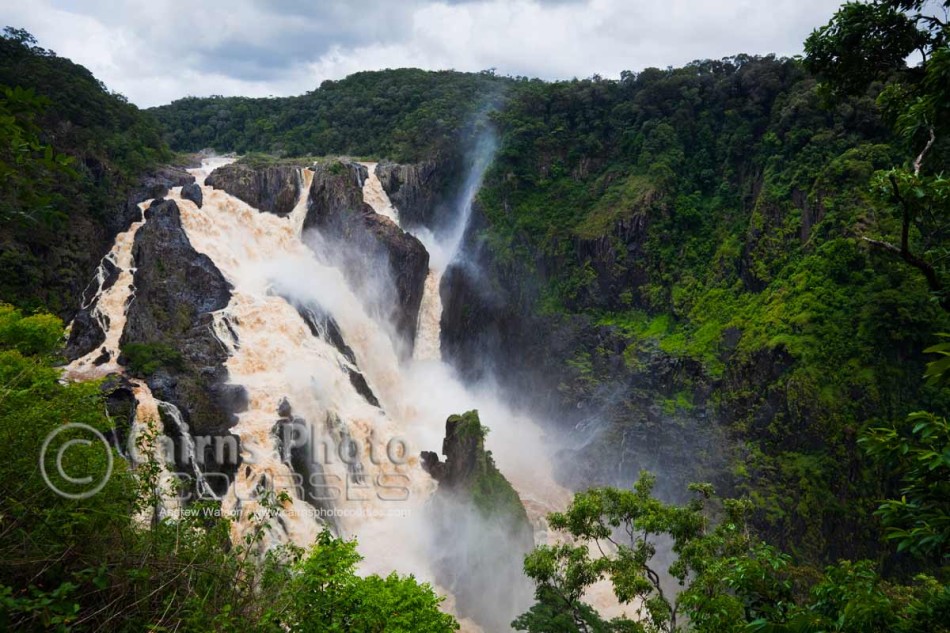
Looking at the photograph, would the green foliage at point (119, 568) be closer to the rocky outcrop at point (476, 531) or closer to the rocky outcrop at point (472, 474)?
the rocky outcrop at point (476, 531)

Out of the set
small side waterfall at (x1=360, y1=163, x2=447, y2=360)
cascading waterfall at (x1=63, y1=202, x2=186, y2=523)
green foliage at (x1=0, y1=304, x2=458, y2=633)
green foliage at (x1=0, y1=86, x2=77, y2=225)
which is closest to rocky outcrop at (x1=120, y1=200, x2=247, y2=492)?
cascading waterfall at (x1=63, y1=202, x2=186, y2=523)

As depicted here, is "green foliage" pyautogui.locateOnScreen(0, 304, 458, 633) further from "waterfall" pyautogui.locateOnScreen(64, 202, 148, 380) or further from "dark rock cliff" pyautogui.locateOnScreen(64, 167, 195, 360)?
"dark rock cliff" pyautogui.locateOnScreen(64, 167, 195, 360)

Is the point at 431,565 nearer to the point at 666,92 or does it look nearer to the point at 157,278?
the point at 157,278

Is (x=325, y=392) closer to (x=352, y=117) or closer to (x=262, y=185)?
(x=262, y=185)

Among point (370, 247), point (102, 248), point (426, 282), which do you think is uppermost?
point (370, 247)

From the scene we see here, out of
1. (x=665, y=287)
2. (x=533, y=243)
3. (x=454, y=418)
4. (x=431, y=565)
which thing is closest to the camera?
(x=431, y=565)

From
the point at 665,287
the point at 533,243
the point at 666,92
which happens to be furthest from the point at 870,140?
the point at 533,243

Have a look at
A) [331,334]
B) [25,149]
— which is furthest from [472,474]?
[25,149]
